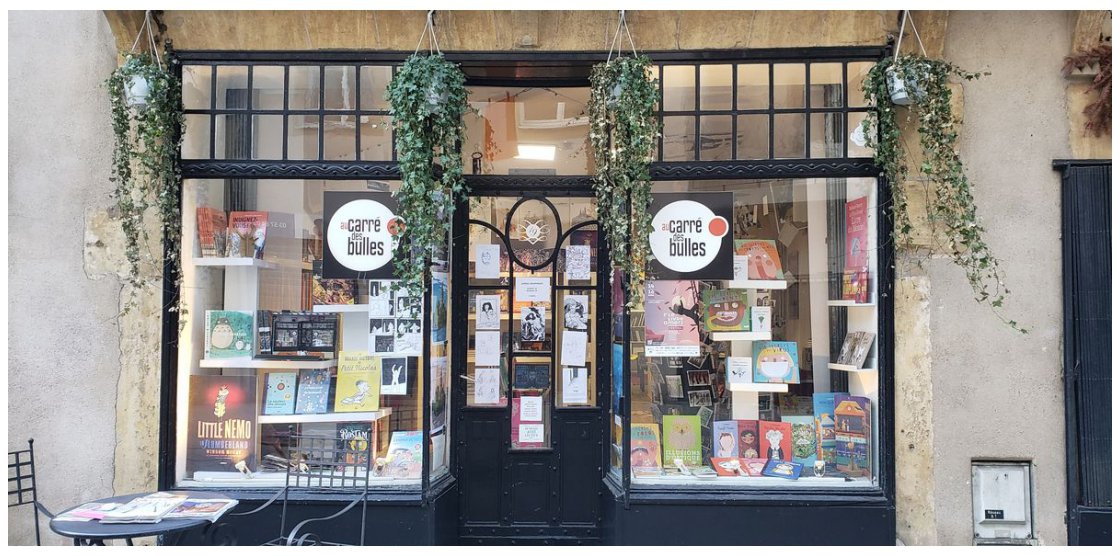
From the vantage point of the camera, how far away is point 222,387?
16.2 feet

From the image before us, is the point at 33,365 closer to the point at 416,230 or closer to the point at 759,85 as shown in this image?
the point at 416,230

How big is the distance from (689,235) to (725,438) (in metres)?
1.41

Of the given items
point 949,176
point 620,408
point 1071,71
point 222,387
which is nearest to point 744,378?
point 620,408

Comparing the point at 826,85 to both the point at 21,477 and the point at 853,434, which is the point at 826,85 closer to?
the point at 853,434

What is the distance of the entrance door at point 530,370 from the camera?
205 inches

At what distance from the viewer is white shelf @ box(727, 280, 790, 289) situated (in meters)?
4.94

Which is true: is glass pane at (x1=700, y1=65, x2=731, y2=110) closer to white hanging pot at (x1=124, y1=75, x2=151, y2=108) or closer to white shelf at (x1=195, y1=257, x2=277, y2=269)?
white shelf at (x1=195, y1=257, x2=277, y2=269)

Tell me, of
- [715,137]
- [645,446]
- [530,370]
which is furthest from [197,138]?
[645,446]

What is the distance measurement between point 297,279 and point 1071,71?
5214mm

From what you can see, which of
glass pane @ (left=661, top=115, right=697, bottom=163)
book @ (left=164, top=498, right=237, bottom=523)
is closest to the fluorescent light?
glass pane @ (left=661, top=115, right=697, bottom=163)

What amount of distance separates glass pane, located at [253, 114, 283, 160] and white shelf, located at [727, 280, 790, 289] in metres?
3.17

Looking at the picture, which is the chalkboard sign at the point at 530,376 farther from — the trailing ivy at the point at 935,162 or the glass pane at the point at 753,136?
the trailing ivy at the point at 935,162

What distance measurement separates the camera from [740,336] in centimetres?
499

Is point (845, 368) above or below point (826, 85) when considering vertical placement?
below
